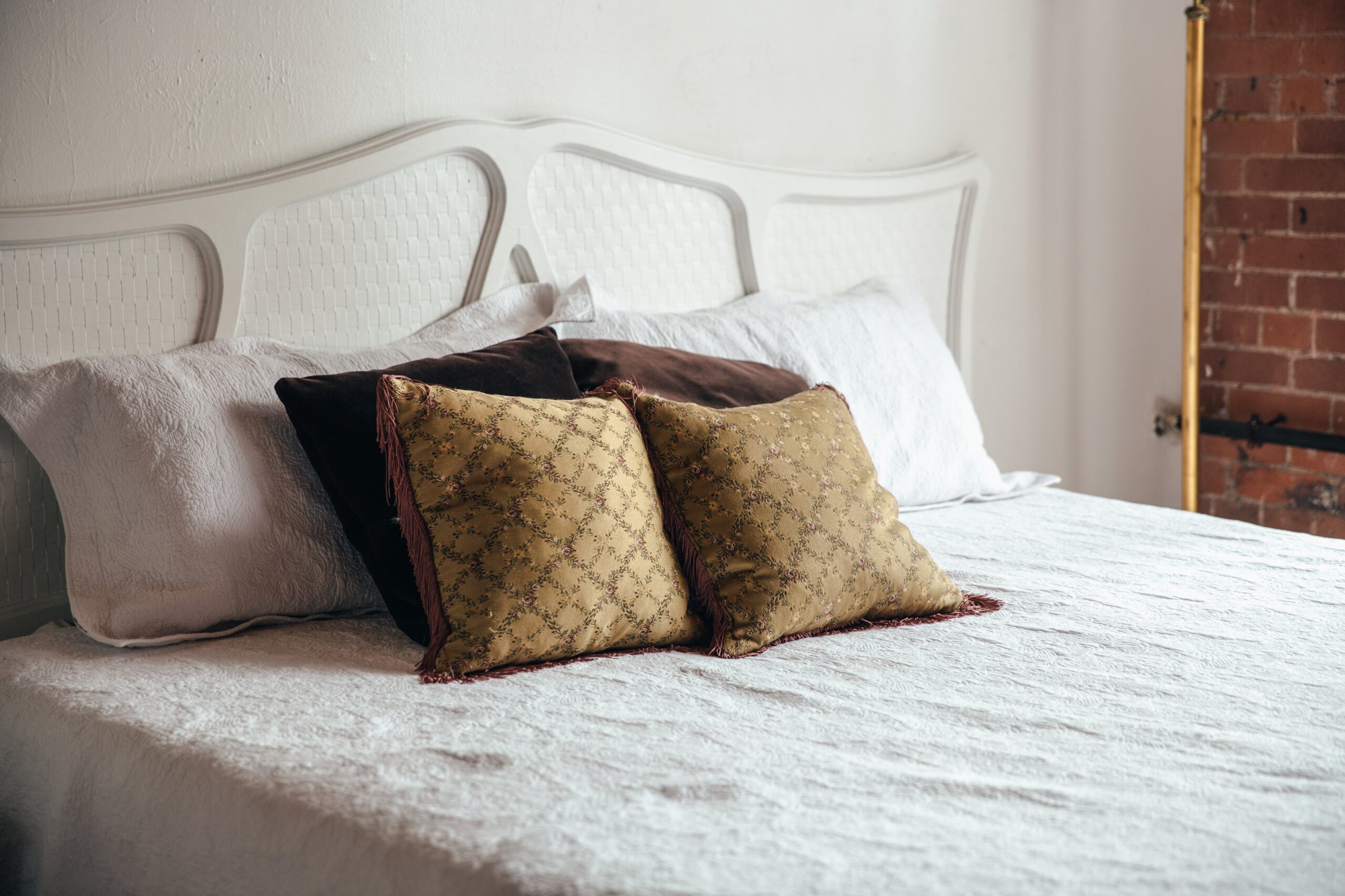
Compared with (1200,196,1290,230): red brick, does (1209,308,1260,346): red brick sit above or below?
below

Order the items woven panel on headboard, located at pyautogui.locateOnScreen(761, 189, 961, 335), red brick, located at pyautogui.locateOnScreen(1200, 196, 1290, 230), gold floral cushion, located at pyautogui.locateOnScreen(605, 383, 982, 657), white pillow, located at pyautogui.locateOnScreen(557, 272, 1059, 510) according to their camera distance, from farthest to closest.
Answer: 1. red brick, located at pyautogui.locateOnScreen(1200, 196, 1290, 230)
2. woven panel on headboard, located at pyautogui.locateOnScreen(761, 189, 961, 335)
3. white pillow, located at pyautogui.locateOnScreen(557, 272, 1059, 510)
4. gold floral cushion, located at pyautogui.locateOnScreen(605, 383, 982, 657)

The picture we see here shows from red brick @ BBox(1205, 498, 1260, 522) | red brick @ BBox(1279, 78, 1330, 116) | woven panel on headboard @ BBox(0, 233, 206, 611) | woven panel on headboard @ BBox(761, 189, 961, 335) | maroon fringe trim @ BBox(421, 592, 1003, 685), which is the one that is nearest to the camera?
maroon fringe trim @ BBox(421, 592, 1003, 685)

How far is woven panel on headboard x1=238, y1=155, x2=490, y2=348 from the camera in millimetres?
1882

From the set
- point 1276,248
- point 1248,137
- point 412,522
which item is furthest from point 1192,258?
point 412,522

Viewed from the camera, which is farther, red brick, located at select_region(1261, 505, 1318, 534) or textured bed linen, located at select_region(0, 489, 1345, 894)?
red brick, located at select_region(1261, 505, 1318, 534)

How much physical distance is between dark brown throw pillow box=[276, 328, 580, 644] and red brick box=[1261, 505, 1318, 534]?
1910 millimetres

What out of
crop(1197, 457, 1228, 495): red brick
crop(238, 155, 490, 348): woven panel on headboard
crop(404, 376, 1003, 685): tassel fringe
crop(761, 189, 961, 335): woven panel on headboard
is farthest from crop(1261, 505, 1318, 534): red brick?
crop(238, 155, 490, 348): woven panel on headboard

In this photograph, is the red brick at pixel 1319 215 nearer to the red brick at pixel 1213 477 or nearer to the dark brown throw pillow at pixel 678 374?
the red brick at pixel 1213 477

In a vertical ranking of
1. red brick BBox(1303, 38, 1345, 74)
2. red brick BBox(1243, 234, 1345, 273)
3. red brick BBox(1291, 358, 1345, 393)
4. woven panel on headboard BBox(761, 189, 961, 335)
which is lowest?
red brick BBox(1291, 358, 1345, 393)

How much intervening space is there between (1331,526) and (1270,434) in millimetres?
229

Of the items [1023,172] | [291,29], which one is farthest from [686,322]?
[1023,172]

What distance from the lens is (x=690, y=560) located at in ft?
→ 4.99

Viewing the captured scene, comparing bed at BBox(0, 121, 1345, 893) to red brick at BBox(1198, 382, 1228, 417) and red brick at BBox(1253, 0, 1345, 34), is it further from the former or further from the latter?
red brick at BBox(1253, 0, 1345, 34)

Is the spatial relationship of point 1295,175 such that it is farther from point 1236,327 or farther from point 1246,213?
point 1236,327
